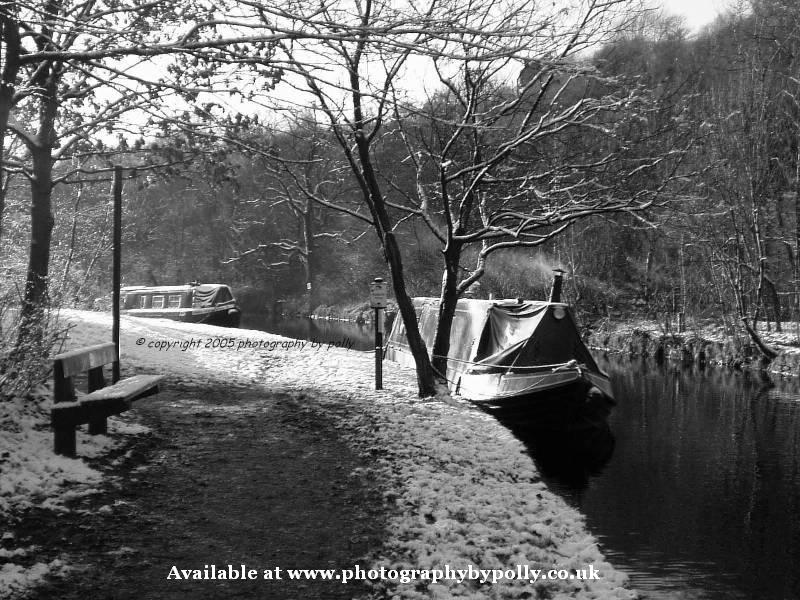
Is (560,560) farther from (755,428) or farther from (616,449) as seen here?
(755,428)

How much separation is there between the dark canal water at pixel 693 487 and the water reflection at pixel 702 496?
16mm

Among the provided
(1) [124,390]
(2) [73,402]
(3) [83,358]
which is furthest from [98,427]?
(2) [73,402]

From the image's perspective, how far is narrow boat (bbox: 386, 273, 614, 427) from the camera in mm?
12469

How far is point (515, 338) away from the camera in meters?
13.8

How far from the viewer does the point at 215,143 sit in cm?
743

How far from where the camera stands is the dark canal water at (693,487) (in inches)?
283

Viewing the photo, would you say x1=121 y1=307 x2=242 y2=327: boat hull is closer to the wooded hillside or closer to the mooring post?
the wooded hillside

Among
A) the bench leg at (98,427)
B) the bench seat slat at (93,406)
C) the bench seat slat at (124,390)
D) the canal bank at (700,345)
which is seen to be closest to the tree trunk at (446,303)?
the bench seat slat at (124,390)

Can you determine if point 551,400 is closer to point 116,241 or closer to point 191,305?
point 116,241

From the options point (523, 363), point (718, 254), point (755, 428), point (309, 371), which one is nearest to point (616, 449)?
point (523, 363)

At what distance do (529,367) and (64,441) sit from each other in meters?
7.92

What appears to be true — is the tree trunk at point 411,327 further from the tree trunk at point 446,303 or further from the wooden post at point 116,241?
the wooden post at point 116,241

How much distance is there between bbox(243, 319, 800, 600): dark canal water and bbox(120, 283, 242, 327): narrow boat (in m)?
18.1

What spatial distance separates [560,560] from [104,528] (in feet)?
10.8
